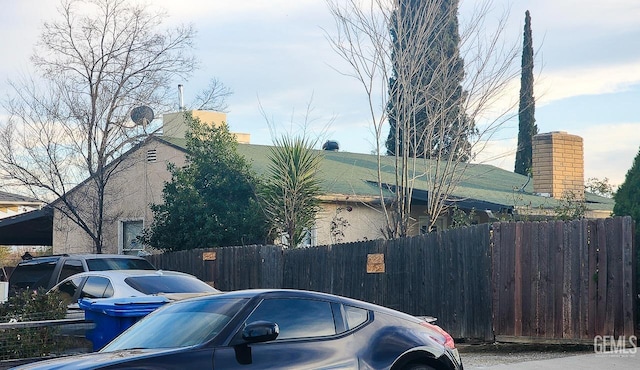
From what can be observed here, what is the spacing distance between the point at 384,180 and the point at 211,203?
4693 mm

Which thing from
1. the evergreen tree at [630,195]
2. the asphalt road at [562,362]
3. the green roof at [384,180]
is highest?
the green roof at [384,180]

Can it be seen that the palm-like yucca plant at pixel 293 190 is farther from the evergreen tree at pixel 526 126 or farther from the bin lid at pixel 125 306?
the evergreen tree at pixel 526 126

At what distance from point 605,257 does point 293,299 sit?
6593 millimetres

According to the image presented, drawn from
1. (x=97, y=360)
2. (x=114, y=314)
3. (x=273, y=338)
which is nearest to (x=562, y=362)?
(x=114, y=314)

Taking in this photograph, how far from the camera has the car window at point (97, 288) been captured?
1375 cm

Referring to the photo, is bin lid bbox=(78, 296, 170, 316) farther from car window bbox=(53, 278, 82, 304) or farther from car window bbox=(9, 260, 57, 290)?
car window bbox=(9, 260, 57, 290)

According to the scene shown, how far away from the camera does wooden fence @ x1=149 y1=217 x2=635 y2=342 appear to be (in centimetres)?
1288

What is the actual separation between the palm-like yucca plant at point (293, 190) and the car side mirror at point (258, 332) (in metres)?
13.3

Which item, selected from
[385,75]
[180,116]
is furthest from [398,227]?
[180,116]

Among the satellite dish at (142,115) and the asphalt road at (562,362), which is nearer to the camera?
the asphalt road at (562,362)

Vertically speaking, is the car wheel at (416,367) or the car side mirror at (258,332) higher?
Result: the car side mirror at (258,332)

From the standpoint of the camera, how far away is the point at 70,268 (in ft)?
55.9

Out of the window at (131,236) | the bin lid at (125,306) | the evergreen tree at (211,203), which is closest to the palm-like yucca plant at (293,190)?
the evergreen tree at (211,203)

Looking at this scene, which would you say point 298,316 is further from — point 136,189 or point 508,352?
point 136,189
